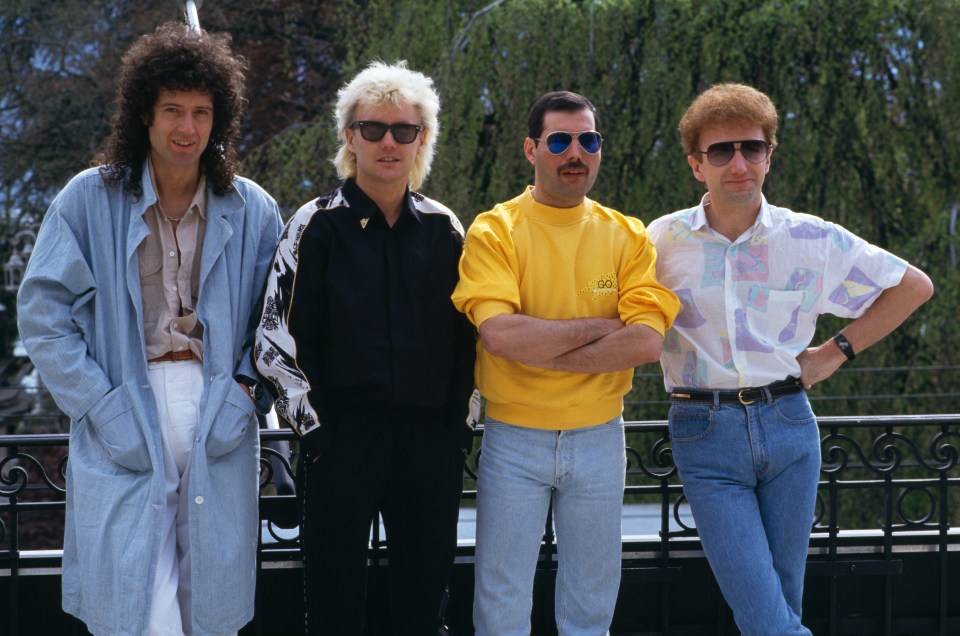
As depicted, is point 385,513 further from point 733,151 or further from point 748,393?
point 733,151

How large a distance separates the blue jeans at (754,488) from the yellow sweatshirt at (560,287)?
31 centimetres

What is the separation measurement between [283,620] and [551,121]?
206cm

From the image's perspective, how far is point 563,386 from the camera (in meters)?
3.06

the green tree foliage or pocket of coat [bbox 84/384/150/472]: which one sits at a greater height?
the green tree foliage

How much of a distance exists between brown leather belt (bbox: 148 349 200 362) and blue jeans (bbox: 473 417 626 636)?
2.89 feet

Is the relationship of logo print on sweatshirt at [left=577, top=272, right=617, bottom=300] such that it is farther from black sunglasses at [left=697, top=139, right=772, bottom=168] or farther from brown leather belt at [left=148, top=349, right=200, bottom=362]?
brown leather belt at [left=148, top=349, right=200, bottom=362]

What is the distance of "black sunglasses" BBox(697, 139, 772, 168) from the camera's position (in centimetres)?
315

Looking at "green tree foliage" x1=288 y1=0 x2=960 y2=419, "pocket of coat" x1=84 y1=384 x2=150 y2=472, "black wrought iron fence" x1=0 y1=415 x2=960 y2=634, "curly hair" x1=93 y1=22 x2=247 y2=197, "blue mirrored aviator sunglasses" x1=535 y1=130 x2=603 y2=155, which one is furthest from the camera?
"green tree foliage" x1=288 y1=0 x2=960 y2=419

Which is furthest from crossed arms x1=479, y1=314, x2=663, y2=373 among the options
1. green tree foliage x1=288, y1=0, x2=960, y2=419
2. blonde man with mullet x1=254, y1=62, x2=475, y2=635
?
green tree foliage x1=288, y1=0, x2=960, y2=419

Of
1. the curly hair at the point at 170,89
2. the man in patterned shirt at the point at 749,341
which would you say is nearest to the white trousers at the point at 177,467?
the curly hair at the point at 170,89

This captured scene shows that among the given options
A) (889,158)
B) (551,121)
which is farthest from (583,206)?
(889,158)

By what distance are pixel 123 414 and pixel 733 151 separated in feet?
6.19

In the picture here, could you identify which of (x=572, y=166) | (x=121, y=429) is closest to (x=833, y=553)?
(x=572, y=166)

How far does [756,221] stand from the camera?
3.21 metres
